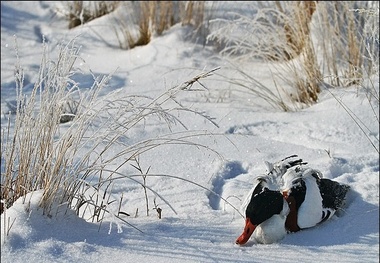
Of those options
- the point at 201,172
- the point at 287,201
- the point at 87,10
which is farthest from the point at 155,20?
the point at 287,201

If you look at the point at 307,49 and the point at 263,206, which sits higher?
the point at 307,49

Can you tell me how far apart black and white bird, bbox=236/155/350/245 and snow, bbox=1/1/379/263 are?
0.04 meters

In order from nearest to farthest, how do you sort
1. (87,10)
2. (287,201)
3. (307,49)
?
(287,201)
(307,49)
(87,10)

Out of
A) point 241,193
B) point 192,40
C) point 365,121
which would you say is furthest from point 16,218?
point 192,40

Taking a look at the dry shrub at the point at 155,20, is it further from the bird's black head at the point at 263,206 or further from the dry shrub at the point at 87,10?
the bird's black head at the point at 263,206

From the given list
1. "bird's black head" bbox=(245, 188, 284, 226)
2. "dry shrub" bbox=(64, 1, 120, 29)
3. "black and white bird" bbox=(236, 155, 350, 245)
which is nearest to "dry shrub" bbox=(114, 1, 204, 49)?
"dry shrub" bbox=(64, 1, 120, 29)

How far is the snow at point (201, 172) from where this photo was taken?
7.27ft

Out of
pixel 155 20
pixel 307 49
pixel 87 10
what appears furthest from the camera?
pixel 87 10

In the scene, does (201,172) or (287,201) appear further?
(201,172)

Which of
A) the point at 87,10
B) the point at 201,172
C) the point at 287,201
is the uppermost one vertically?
the point at 87,10

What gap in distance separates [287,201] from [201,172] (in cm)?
58

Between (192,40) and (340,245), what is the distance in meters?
Result: 2.13

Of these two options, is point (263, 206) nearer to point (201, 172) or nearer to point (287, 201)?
point (287, 201)

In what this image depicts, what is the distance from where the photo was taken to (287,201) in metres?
2.43
